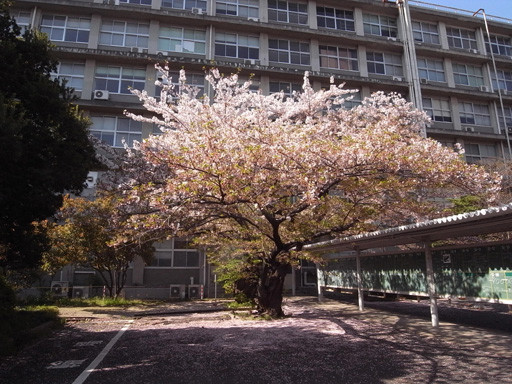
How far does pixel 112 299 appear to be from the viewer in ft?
63.0

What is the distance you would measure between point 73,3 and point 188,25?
25.6 ft

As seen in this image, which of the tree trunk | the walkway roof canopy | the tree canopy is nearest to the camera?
the walkway roof canopy

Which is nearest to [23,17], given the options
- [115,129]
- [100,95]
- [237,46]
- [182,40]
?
[100,95]

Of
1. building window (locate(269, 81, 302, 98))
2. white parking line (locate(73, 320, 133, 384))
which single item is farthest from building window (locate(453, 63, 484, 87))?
white parking line (locate(73, 320, 133, 384))

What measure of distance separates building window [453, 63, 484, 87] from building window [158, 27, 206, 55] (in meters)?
21.4

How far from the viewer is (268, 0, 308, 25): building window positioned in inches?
1173

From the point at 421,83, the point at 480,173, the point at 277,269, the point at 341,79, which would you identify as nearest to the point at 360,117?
the point at 480,173

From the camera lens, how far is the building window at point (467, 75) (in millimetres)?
32438

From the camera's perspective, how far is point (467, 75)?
32688 mm

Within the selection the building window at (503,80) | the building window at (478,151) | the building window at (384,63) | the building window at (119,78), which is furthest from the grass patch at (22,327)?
the building window at (503,80)

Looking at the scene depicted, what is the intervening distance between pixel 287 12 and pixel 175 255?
20554 millimetres

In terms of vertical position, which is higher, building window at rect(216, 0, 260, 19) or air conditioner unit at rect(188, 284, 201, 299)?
building window at rect(216, 0, 260, 19)

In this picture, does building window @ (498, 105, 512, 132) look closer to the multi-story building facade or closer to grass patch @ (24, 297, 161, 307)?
the multi-story building facade

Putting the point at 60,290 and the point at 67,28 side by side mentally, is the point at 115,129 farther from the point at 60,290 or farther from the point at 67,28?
the point at 60,290
